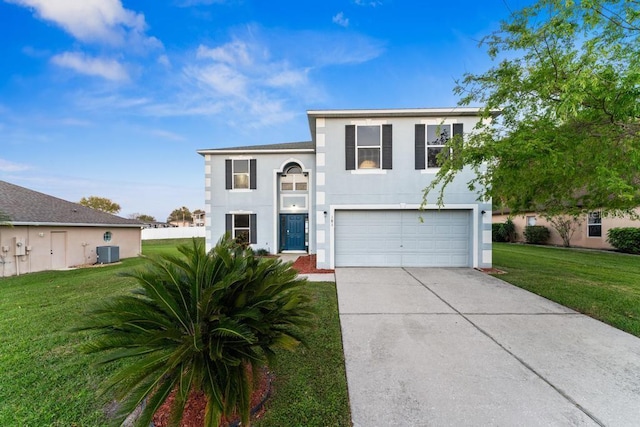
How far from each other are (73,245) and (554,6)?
730 inches

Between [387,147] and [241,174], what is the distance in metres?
7.64

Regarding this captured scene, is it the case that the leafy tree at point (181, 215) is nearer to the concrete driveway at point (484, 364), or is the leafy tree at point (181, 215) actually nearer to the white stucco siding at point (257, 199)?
the white stucco siding at point (257, 199)

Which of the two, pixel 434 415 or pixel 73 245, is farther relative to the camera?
pixel 73 245

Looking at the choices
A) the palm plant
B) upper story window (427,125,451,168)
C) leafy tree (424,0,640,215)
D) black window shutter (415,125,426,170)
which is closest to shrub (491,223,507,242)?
upper story window (427,125,451,168)

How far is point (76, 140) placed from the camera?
15.1 metres

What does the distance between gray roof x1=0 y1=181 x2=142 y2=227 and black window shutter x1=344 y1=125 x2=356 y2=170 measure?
13.4 metres

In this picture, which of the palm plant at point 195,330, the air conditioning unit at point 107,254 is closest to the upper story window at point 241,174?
the air conditioning unit at point 107,254

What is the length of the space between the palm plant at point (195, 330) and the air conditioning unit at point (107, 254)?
13992mm

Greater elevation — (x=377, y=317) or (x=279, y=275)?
(x=279, y=275)

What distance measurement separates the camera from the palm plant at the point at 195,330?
6.01 feet

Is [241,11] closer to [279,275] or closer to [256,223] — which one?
[256,223]

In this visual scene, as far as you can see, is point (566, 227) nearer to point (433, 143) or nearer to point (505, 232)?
point (505, 232)

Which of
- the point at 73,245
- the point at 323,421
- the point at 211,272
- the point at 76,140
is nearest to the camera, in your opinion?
the point at 323,421

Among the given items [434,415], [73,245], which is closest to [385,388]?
[434,415]
